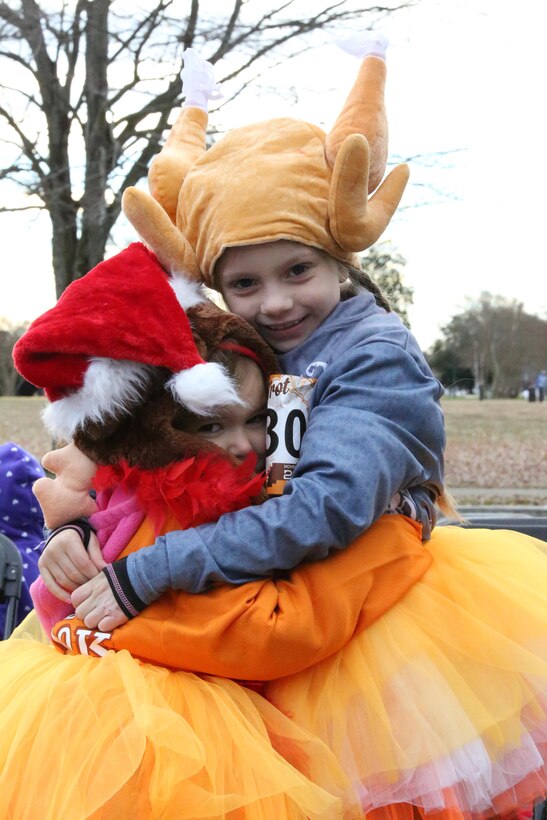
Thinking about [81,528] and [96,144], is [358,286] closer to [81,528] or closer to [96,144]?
[81,528]

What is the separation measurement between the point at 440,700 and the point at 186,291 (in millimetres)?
1088

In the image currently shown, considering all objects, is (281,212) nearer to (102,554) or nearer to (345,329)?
(345,329)

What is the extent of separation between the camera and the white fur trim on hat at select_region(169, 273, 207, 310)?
1.91 meters

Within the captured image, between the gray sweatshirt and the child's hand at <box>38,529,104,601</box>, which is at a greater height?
the gray sweatshirt

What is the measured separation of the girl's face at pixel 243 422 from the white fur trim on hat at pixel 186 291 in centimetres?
18

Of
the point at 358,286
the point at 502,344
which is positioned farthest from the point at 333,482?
the point at 502,344

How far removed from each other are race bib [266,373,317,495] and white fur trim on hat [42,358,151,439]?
31 cm

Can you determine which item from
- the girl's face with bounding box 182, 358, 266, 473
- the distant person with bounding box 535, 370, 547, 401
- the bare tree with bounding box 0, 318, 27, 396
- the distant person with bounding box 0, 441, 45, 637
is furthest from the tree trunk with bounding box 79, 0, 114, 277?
the distant person with bounding box 535, 370, 547, 401

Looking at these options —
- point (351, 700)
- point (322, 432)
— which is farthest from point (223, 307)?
point (351, 700)

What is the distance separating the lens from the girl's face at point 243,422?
185 cm

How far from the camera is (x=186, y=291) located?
6.35ft

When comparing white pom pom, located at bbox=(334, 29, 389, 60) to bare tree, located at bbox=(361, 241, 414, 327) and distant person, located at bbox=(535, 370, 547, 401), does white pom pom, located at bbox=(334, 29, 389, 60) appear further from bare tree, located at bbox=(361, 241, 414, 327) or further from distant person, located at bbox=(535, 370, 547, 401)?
distant person, located at bbox=(535, 370, 547, 401)

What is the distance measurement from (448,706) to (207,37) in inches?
244

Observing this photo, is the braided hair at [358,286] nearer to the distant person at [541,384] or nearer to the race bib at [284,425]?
the race bib at [284,425]
